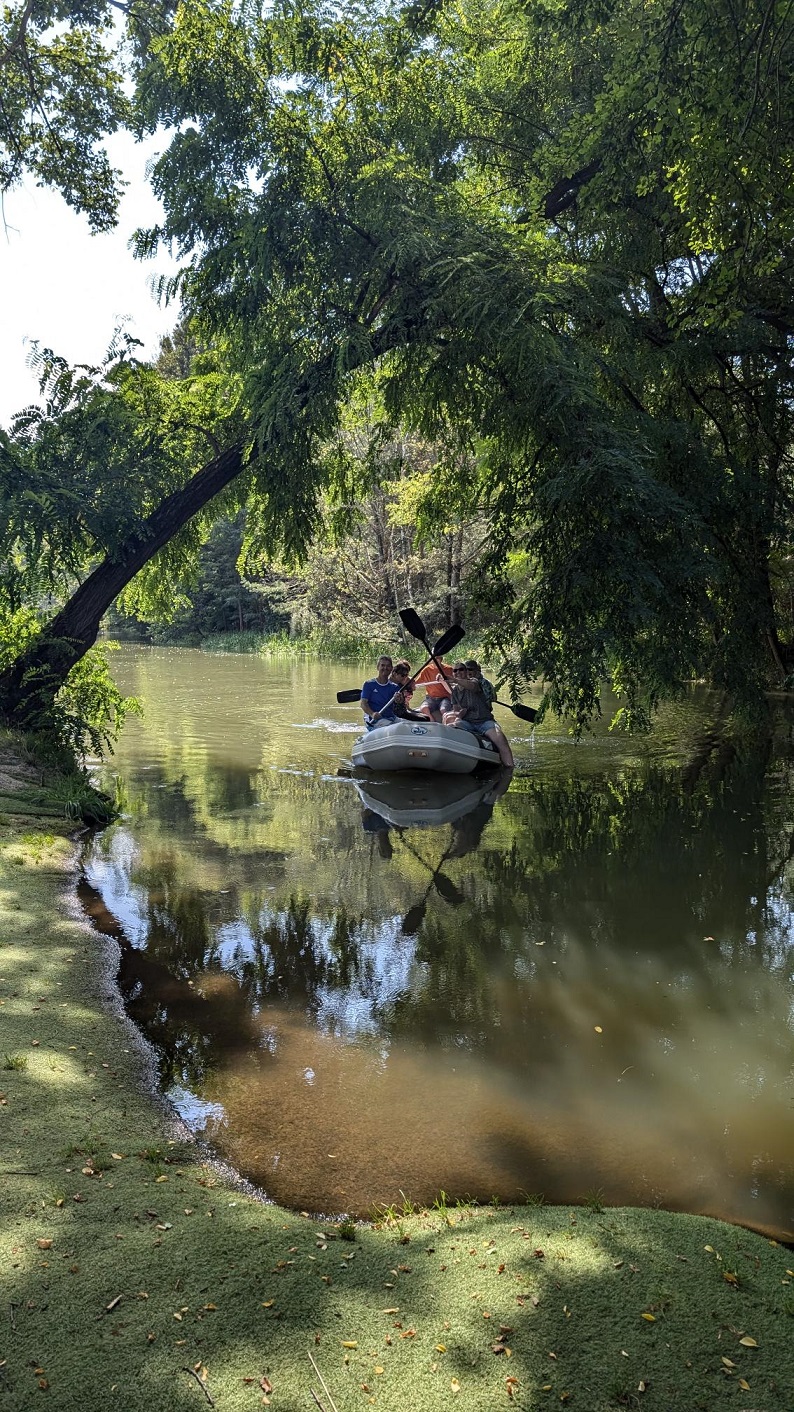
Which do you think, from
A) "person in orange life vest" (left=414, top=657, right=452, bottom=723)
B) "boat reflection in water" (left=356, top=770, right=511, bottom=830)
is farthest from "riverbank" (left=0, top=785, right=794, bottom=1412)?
"person in orange life vest" (left=414, top=657, right=452, bottom=723)

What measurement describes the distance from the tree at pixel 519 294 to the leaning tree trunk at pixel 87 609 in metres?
0.04

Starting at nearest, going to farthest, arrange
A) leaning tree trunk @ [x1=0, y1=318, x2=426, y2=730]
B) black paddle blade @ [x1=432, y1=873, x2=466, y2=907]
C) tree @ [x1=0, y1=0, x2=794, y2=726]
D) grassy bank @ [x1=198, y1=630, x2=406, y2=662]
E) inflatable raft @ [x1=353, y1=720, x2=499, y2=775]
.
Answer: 1. black paddle blade @ [x1=432, y1=873, x2=466, y2=907]
2. tree @ [x1=0, y1=0, x2=794, y2=726]
3. leaning tree trunk @ [x1=0, y1=318, x2=426, y2=730]
4. inflatable raft @ [x1=353, y1=720, x2=499, y2=775]
5. grassy bank @ [x1=198, y1=630, x2=406, y2=662]

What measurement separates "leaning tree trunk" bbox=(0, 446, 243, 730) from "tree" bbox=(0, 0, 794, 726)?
36mm

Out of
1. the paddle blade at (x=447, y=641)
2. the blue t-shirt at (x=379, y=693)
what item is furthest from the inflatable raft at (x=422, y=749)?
the paddle blade at (x=447, y=641)

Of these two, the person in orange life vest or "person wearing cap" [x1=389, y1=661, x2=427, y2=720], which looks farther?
the person in orange life vest

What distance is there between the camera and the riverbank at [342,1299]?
8.41 feet

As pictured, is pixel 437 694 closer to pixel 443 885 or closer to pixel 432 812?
pixel 432 812

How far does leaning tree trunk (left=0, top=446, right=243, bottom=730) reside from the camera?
36.7 ft

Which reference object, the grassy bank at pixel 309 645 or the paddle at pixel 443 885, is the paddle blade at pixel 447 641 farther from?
the grassy bank at pixel 309 645

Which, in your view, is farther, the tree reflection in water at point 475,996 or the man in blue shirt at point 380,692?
the man in blue shirt at point 380,692

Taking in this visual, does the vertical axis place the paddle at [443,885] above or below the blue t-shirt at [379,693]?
below

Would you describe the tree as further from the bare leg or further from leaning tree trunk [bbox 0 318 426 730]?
the bare leg

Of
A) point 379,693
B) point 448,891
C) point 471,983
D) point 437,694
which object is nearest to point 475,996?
point 471,983

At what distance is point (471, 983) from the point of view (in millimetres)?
6211
